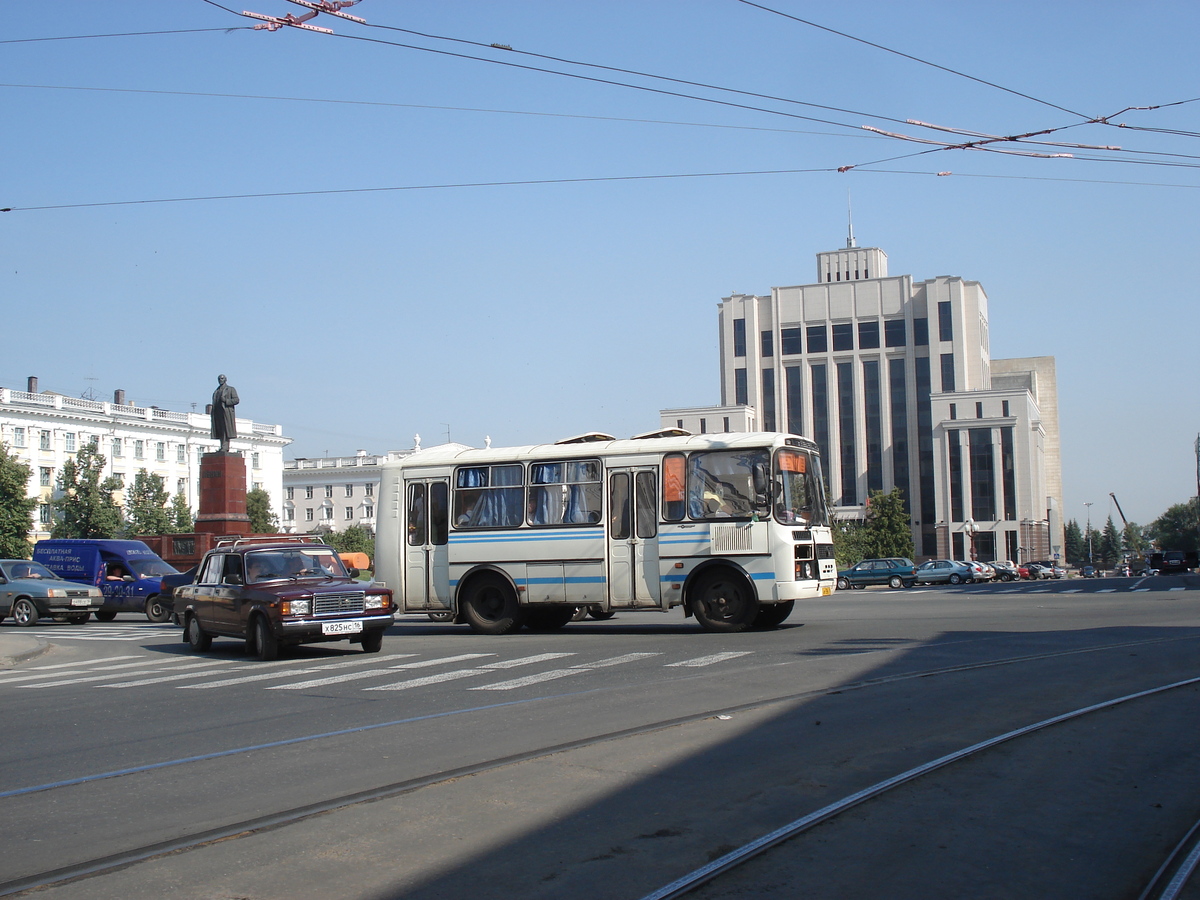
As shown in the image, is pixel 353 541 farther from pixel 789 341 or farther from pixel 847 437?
pixel 847 437

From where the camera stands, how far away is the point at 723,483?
1867cm

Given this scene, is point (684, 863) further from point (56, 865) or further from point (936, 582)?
point (936, 582)

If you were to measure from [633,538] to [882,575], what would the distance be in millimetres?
37451

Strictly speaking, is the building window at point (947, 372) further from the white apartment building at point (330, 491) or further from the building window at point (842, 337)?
the white apartment building at point (330, 491)

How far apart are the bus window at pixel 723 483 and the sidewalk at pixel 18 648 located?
11235 mm

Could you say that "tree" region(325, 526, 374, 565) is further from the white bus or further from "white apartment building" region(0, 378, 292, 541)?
the white bus

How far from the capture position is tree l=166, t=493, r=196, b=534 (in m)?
82.8

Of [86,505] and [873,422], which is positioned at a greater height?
[873,422]

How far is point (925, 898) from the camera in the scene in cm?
486

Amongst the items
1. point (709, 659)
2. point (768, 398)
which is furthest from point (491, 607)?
point (768, 398)

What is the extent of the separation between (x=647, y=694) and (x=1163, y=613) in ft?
53.4

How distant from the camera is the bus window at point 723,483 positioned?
18.4 m

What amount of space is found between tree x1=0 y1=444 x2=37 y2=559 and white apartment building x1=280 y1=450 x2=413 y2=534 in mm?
54517

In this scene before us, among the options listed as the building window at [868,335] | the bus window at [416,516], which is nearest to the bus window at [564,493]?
the bus window at [416,516]
